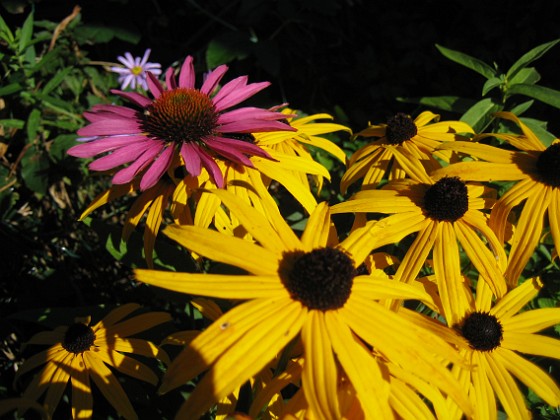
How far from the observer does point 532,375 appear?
1.17 meters

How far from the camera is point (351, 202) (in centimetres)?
128

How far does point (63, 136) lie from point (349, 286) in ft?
6.32

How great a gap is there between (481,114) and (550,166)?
55 cm

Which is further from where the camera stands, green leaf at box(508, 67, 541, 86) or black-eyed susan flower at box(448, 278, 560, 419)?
green leaf at box(508, 67, 541, 86)

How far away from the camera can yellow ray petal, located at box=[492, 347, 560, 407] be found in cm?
112

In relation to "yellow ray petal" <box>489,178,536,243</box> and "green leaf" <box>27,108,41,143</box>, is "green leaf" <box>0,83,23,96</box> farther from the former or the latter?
"yellow ray petal" <box>489,178,536,243</box>

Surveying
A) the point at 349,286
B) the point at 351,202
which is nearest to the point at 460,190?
the point at 351,202

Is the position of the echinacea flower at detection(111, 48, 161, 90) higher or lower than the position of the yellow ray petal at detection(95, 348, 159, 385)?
higher

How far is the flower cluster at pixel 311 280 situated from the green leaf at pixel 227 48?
1.32 meters

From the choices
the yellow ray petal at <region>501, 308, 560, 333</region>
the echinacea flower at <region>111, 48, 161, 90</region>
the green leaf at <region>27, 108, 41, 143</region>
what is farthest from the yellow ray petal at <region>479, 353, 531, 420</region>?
the echinacea flower at <region>111, 48, 161, 90</region>

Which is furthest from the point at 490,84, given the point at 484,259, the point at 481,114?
the point at 484,259

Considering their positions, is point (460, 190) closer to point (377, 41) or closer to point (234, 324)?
point (234, 324)

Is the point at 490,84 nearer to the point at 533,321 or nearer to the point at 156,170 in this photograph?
the point at 533,321

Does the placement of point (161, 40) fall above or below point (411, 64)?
below
